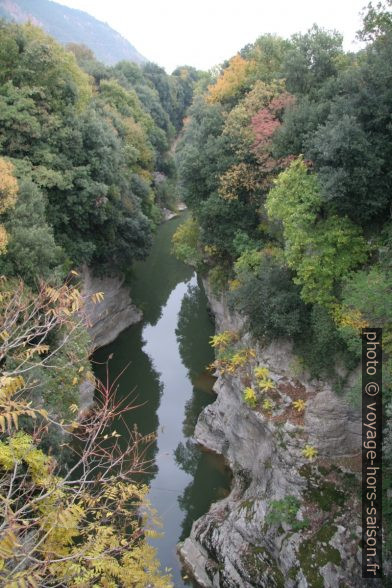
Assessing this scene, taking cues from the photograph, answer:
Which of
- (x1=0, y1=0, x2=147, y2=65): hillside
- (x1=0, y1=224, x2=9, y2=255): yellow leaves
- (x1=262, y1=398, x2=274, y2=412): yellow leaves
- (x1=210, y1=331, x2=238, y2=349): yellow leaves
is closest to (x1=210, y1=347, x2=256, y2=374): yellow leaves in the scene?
(x1=210, y1=331, x2=238, y2=349): yellow leaves

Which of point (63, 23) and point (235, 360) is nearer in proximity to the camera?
point (235, 360)

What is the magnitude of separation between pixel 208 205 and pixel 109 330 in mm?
10890

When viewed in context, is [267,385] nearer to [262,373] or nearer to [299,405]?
[262,373]

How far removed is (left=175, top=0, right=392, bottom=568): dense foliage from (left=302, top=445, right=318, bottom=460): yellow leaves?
1.95 metres

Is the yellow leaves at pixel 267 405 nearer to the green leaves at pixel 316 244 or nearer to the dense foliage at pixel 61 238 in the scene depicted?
the green leaves at pixel 316 244

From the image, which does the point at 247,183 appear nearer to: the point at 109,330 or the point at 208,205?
the point at 208,205

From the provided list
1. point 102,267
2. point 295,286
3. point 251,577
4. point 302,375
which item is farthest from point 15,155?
point 251,577

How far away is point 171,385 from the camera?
78.4 feet

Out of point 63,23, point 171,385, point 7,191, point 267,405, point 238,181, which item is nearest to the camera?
point 267,405

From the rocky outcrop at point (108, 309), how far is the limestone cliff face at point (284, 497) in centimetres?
1159

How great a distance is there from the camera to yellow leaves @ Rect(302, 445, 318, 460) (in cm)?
1248

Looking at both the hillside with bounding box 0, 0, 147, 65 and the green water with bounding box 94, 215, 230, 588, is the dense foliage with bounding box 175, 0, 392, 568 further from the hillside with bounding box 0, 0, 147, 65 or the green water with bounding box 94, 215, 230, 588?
the hillside with bounding box 0, 0, 147, 65

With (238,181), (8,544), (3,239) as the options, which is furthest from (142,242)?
(8,544)

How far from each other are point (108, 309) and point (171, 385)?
6072 mm
